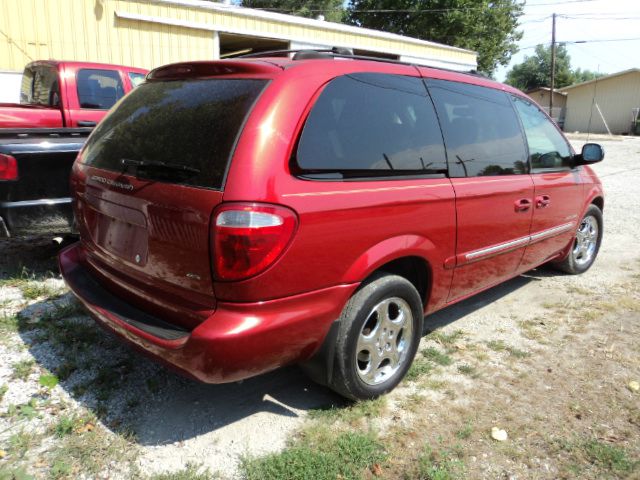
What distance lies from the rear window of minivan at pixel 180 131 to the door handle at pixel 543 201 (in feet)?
8.27

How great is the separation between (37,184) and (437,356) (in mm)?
3343

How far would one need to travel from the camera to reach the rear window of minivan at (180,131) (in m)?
2.30

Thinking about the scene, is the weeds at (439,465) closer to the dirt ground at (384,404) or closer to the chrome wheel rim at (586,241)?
the dirt ground at (384,404)

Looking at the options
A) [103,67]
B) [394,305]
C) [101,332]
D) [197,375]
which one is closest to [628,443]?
[394,305]

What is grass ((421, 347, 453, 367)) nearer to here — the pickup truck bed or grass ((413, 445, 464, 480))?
grass ((413, 445, 464, 480))

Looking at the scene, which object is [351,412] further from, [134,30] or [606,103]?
[606,103]

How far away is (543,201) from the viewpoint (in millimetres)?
4016

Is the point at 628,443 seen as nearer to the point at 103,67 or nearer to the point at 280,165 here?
the point at 280,165

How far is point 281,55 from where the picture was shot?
10.7ft

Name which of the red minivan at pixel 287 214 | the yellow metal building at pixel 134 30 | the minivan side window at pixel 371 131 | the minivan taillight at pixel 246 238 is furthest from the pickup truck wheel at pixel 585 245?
the yellow metal building at pixel 134 30

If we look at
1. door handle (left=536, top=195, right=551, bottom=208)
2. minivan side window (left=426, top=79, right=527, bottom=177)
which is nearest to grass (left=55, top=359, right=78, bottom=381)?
minivan side window (left=426, top=79, right=527, bottom=177)

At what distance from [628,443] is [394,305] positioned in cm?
138

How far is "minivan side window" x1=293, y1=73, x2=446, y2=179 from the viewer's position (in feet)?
7.95

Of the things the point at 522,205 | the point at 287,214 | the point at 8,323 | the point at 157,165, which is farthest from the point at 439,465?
the point at 8,323
